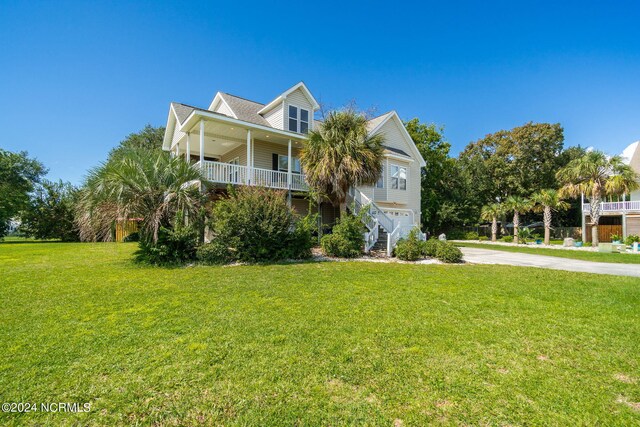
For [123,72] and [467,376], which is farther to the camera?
[123,72]

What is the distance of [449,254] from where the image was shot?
37.3 feet

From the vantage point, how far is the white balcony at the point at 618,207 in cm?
2448

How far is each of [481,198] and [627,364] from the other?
33802 millimetres

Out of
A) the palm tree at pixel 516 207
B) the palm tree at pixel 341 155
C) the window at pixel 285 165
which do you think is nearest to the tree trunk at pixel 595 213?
the palm tree at pixel 516 207

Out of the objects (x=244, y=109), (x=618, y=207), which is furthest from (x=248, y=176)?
(x=618, y=207)

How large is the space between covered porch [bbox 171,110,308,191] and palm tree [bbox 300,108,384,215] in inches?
64.8

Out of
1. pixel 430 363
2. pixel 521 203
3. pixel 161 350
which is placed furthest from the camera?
pixel 521 203

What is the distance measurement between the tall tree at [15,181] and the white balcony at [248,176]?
21.2 m

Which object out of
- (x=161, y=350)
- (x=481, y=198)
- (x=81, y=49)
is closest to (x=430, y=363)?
(x=161, y=350)

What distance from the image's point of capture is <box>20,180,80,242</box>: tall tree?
22453mm

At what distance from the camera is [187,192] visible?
33.0ft

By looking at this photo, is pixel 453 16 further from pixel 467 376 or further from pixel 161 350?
pixel 161 350

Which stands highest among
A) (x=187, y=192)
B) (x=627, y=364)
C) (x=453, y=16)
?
(x=453, y=16)

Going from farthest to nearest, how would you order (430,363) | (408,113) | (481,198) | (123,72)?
(481,198)
(408,113)
(123,72)
(430,363)
